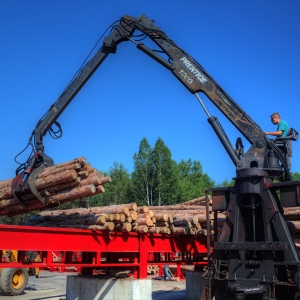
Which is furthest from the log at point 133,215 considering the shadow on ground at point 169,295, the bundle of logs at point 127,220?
the shadow on ground at point 169,295

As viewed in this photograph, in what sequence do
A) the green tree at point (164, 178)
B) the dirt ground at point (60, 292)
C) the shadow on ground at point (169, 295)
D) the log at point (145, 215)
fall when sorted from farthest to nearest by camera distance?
the green tree at point (164, 178), the dirt ground at point (60, 292), the shadow on ground at point (169, 295), the log at point (145, 215)

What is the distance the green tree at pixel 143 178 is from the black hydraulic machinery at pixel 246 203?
41564 millimetres

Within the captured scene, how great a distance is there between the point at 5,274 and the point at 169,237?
8.13 metres

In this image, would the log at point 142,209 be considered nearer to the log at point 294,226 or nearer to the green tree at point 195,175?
the log at point 294,226

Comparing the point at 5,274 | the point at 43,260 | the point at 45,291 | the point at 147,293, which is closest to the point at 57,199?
the point at 43,260

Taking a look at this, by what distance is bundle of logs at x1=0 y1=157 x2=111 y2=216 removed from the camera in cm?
893

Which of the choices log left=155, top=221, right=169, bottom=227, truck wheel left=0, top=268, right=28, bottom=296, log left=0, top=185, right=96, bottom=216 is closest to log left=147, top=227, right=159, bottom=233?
log left=155, top=221, right=169, bottom=227

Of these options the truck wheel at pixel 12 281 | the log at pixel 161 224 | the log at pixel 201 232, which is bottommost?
the truck wheel at pixel 12 281

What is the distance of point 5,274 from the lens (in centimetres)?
1619

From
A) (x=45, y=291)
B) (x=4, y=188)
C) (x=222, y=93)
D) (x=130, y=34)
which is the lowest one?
(x=45, y=291)

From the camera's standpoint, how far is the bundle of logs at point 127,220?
10.1 meters

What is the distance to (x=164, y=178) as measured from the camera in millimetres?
52500

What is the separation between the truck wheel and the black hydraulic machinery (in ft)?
26.8

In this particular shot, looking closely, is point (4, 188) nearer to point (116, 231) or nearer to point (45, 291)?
point (116, 231)
